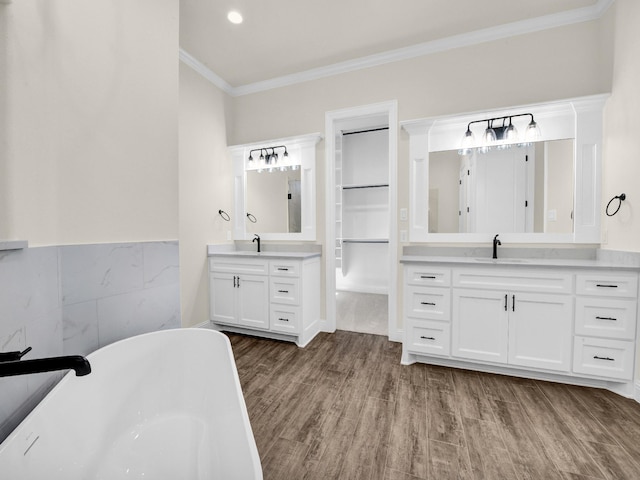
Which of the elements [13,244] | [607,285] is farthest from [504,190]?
[13,244]

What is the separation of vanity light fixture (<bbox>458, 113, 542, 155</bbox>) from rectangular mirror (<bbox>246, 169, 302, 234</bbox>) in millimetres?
1744

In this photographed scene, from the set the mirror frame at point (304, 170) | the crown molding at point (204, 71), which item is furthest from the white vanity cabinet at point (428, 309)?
the crown molding at point (204, 71)

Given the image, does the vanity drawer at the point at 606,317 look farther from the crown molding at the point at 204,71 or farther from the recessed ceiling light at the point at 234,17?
the crown molding at the point at 204,71

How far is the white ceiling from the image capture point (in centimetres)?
218

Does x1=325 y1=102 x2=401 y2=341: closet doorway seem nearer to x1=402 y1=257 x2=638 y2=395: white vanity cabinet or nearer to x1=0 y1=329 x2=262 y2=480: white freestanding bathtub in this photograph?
x1=402 y1=257 x2=638 y2=395: white vanity cabinet

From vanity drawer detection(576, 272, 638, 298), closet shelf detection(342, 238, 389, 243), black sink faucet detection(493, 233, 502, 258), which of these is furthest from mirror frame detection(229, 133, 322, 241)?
vanity drawer detection(576, 272, 638, 298)

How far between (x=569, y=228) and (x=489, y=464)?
2.01 meters

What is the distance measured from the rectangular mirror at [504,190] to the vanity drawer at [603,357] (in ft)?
3.01

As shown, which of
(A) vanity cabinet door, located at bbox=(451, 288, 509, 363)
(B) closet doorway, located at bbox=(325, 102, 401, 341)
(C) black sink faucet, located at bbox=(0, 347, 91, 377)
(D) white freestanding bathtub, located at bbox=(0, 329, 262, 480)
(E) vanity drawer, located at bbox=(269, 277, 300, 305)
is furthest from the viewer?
(B) closet doorway, located at bbox=(325, 102, 401, 341)

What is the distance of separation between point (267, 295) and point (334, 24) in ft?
8.27

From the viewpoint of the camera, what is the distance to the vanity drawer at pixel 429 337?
219 centimetres

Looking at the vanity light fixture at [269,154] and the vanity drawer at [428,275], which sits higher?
the vanity light fixture at [269,154]

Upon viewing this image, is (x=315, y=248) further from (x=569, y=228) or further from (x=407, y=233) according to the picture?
(x=569, y=228)

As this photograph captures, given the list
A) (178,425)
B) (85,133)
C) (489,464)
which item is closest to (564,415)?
(489,464)
